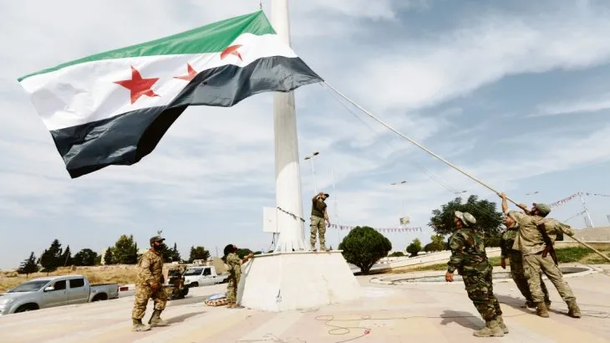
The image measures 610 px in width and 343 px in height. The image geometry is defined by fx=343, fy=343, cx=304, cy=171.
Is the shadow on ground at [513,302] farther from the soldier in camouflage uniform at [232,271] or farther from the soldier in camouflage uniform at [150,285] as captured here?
the soldier in camouflage uniform at [150,285]

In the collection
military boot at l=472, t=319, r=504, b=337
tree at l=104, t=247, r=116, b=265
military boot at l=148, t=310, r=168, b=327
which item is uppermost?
tree at l=104, t=247, r=116, b=265

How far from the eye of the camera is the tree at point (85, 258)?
7657 cm

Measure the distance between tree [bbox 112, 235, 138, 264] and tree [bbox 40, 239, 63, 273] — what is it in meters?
10.1

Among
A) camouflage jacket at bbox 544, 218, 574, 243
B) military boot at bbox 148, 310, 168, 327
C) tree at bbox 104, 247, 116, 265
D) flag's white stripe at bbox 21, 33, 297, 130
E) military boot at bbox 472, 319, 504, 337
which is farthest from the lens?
tree at bbox 104, 247, 116, 265

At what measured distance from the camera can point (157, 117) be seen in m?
9.08

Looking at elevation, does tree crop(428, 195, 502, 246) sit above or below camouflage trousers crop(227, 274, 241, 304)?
above

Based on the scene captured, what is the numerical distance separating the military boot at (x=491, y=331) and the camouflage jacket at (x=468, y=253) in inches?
32.1

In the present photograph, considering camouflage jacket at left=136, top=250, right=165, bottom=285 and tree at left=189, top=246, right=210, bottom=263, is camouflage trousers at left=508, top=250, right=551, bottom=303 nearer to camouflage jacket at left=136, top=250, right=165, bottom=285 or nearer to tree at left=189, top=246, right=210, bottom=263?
camouflage jacket at left=136, top=250, right=165, bottom=285

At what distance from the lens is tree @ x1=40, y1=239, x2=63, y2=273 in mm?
66994

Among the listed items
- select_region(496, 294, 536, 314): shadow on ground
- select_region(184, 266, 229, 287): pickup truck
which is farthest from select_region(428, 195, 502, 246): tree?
select_region(496, 294, 536, 314): shadow on ground

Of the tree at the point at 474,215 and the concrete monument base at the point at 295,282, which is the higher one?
the tree at the point at 474,215

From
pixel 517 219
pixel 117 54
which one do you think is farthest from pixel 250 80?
pixel 517 219

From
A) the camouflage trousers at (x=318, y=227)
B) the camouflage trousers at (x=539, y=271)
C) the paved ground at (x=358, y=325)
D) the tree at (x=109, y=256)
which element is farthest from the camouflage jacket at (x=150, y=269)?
the tree at (x=109, y=256)

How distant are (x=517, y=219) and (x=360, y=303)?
454 cm
